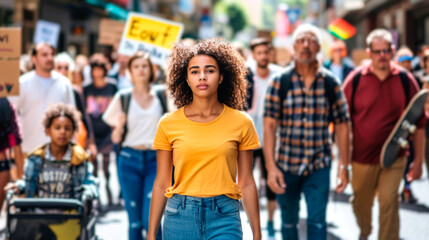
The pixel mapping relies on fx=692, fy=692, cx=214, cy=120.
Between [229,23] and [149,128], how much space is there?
114 metres

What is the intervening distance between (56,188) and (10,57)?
1495mm

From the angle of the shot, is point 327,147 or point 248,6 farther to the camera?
point 248,6

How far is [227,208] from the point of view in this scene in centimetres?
361

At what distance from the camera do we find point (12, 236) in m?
5.01

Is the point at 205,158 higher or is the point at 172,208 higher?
the point at 205,158

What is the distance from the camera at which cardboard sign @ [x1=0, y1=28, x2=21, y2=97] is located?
251 inches

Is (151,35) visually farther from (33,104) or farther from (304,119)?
(304,119)

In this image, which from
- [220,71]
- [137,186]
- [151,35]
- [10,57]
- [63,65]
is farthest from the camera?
[63,65]

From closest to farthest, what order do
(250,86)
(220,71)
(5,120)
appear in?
(220,71), (5,120), (250,86)

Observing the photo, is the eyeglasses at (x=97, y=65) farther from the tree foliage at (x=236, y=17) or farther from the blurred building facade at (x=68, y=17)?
the tree foliage at (x=236, y=17)

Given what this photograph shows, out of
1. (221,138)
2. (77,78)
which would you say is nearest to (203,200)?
(221,138)

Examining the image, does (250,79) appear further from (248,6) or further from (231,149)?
(248,6)

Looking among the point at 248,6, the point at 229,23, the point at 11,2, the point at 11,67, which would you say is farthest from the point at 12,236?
the point at 248,6

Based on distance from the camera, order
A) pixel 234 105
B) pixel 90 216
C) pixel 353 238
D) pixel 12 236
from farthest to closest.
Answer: pixel 353 238 → pixel 90 216 → pixel 12 236 → pixel 234 105
